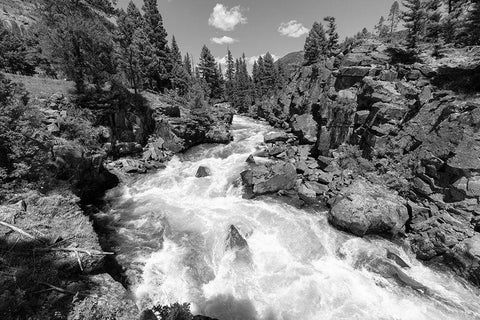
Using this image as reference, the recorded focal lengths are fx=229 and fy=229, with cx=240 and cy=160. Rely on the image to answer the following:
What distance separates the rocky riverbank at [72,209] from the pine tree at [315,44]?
39.3 meters

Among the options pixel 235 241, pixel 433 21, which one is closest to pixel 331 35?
pixel 433 21

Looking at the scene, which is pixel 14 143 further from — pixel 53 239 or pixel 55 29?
pixel 55 29

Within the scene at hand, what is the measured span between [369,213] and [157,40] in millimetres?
43258

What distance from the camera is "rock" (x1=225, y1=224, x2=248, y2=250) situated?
13422 millimetres

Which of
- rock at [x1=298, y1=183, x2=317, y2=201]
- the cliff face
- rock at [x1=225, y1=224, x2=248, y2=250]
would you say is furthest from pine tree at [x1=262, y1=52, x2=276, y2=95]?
rock at [x1=225, y1=224, x2=248, y2=250]

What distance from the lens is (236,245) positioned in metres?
13.4

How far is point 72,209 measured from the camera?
10016mm

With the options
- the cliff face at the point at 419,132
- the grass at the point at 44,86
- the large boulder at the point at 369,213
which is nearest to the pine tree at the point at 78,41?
the grass at the point at 44,86

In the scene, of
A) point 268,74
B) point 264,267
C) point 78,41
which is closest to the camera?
point 264,267

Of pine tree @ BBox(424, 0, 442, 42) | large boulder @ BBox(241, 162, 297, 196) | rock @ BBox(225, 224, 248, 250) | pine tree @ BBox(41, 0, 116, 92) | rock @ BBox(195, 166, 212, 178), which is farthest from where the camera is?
pine tree @ BBox(424, 0, 442, 42)

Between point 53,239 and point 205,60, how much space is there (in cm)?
5939

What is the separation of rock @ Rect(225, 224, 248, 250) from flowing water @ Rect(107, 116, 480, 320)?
0.30m

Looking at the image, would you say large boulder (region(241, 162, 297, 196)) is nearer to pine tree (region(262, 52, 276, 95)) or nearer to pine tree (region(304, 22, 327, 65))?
pine tree (region(304, 22, 327, 65))

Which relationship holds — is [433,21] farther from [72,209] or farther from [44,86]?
[44,86]
